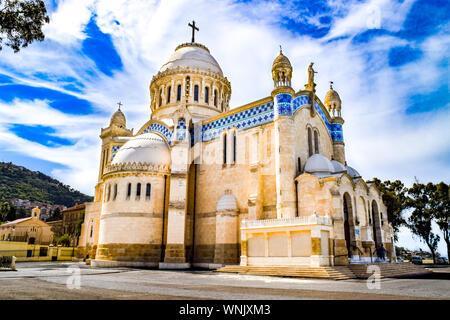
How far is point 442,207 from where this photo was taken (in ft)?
120

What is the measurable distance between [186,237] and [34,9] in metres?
18.1

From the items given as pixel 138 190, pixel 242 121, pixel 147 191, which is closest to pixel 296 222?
pixel 242 121

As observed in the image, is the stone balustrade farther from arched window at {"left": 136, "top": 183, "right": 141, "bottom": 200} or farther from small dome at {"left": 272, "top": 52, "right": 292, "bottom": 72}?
small dome at {"left": 272, "top": 52, "right": 292, "bottom": 72}

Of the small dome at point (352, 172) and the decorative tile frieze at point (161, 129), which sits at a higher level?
the decorative tile frieze at point (161, 129)

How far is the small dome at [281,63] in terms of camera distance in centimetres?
2345

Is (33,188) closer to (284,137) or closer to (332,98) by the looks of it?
(332,98)

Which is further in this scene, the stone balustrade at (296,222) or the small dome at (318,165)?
the small dome at (318,165)

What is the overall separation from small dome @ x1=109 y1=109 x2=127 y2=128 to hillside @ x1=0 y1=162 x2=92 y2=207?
89.8 meters

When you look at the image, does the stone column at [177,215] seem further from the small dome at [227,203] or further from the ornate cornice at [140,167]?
the small dome at [227,203]

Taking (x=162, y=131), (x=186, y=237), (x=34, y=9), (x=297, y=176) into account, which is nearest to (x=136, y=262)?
(x=186, y=237)

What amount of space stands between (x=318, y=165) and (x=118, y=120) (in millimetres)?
22822

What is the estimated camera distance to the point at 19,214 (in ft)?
311

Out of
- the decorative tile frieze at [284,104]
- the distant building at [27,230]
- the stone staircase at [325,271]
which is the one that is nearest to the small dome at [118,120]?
the decorative tile frieze at [284,104]

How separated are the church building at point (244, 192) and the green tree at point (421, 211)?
1462 cm
